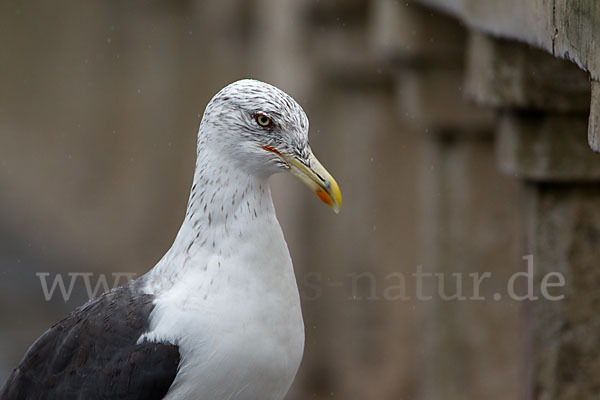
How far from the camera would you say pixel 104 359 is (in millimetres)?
3416

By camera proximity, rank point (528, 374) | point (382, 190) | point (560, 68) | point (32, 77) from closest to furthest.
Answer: point (560, 68) → point (528, 374) → point (382, 190) → point (32, 77)

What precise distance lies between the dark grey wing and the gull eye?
→ 572 millimetres

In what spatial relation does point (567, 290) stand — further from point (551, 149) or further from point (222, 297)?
point (222, 297)

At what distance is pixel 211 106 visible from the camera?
3385mm

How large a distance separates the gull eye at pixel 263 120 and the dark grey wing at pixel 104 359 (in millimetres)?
572

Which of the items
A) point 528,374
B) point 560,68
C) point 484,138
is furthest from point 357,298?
point 560,68

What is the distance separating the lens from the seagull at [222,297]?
3.29 meters

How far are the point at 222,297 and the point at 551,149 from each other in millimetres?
1425

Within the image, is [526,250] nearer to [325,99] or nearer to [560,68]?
[560,68]

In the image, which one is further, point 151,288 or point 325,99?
point 325,99

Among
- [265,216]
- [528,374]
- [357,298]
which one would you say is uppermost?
[265,216]

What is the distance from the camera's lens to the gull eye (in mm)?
3316

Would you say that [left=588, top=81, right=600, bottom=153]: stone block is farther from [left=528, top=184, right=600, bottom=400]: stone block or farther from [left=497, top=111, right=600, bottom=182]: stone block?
[left=528, top=184, right=600, bottom=400]: stone block

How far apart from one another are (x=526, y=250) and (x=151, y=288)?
157cm
